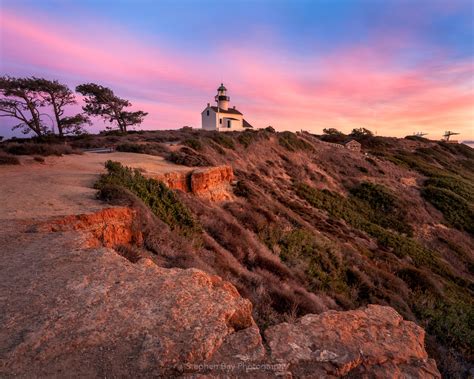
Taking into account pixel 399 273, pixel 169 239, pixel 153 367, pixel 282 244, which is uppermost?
pixel 153 367

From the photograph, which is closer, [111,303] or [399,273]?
[111,303]

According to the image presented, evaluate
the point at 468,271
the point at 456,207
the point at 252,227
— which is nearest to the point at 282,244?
the point at 252,227

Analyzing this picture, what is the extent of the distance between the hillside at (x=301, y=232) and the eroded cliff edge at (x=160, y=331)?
9.9 inches

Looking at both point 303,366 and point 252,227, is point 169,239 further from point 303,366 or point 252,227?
point 252,227

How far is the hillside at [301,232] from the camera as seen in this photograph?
21.6ft

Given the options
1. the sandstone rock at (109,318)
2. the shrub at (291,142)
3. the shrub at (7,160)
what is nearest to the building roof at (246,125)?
the shrub at (291,142)

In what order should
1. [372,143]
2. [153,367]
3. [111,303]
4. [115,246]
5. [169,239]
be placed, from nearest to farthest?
[153,367] < [111,303] < [115,246] < [169,239] < [372,143]

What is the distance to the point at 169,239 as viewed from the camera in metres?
6.86

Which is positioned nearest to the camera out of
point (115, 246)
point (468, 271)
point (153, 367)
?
point (153, 367)

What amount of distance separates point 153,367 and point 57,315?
1397 millimetres

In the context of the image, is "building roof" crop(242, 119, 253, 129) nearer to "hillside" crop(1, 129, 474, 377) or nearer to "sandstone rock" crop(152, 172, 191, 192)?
"hillside" crop(1, 129, 474, 377)

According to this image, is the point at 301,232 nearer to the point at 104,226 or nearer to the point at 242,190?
the point at 242,190

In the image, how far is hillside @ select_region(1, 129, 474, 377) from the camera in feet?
21.6

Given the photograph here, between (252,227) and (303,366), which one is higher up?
(303,366)
